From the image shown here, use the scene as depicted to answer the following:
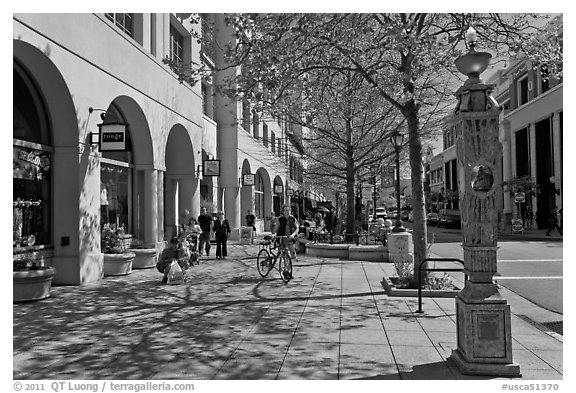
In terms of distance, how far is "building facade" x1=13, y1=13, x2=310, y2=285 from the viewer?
34.8 feet

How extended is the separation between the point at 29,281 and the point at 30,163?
113 inches

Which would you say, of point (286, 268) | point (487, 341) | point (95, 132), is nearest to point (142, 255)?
point (95, 132)

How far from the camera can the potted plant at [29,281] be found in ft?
30.1

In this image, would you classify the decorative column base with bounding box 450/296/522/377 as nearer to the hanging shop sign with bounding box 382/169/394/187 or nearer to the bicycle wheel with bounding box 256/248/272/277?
the bicycle wheel with bounding box 256/248/272/277

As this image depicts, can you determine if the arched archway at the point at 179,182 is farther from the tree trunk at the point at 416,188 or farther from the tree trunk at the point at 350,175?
the tree trunk at the point at 416,188

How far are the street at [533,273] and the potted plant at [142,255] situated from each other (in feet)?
27.3

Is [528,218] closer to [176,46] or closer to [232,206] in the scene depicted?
[232,206]

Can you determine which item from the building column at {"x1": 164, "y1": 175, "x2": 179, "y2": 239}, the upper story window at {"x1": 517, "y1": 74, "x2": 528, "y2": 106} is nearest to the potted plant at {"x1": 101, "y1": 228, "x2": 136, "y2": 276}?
the building column at {"x1": 164, "y1": 175, "x2": 179, "y2": 239}

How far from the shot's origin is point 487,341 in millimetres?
5395

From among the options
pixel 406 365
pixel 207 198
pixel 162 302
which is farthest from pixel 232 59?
pixel 207 198

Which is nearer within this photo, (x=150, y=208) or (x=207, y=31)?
(x=207, y=31)

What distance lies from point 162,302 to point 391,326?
4.45m

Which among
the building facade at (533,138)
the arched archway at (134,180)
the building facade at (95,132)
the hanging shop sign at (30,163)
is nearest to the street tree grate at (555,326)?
the building facade at (95,132)

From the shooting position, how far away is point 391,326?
7.59 m
